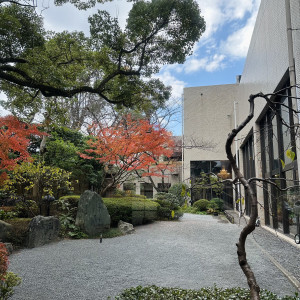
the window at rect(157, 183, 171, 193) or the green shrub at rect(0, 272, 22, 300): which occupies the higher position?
the window at rect(157, 183, 171, 193)

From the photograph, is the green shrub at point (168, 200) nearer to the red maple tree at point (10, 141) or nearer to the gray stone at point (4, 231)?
the red maple tree at point (10, 141)

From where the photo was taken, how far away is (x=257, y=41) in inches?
331

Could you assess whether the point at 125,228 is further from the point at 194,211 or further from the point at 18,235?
the point at 194,211

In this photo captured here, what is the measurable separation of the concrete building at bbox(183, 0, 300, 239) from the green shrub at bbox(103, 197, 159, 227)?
2020 mm

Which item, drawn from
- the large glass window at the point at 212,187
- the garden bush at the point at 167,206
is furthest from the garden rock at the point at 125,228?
the large glass window at the point at 212,187

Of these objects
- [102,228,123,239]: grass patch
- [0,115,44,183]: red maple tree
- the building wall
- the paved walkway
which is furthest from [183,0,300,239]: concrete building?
[0,115,44,183]: red maple tree

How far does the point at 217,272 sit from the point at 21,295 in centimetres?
277

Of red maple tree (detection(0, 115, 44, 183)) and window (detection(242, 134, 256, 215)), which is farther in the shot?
window (detection(242, 134, 256, 215))

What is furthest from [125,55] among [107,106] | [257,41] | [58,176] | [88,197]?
[107,106]

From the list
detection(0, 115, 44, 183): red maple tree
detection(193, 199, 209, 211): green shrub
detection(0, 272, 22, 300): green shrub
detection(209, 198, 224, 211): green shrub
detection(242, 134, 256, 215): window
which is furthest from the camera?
detection(193, 199, 209, 211): green shrub

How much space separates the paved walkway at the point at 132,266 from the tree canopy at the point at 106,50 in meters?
3.00

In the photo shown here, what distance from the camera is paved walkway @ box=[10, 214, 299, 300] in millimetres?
3373

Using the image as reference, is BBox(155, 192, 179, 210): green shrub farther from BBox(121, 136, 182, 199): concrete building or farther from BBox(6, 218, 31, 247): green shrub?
BBox(6, 218, 31, 247): green shrub

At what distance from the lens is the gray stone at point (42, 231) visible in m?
5.81
